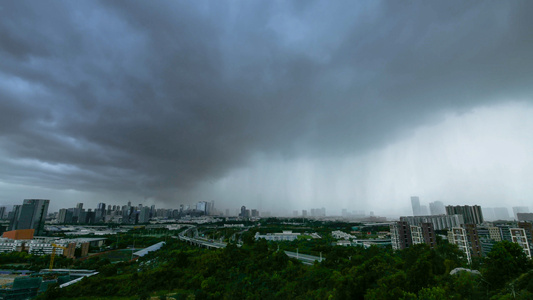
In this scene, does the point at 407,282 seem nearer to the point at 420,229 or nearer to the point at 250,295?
the point at 250,295

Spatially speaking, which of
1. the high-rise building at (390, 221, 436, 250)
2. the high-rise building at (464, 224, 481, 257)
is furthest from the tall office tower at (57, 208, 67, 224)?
the high-rise building at (464, 224, 481, 257)

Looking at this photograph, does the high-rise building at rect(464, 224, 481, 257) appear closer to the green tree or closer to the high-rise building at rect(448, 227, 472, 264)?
the high-rise building at rect(448, 227, 472, 264)

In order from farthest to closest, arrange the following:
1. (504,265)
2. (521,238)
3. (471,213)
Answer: (471,213) < (521,238) < (504,265)

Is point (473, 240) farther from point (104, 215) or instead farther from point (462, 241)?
point (104, 215)

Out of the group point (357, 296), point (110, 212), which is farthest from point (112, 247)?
point (110, 212)

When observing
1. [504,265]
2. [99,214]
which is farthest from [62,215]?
[504,265]

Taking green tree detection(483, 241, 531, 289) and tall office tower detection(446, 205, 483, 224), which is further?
tall office tower detection(446, 205, 483, 224)

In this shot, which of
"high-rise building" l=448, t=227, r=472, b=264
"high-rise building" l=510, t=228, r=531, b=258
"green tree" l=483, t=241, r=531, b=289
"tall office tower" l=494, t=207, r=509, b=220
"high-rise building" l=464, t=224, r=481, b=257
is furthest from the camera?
"tall office tower" l=494, t=207, r=509, b=220

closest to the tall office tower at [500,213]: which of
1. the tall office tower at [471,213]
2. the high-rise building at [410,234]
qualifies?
the tall office tower at [471,213]

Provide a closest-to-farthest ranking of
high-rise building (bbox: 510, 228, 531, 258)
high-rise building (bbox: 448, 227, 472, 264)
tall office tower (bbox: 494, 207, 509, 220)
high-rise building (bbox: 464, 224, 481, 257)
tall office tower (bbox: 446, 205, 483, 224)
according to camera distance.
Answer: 1. high-rise building (bbox: 510, 228, 531, 258)
2. high-rise building (bbox: 448, 227, 472, 264)
3. high-rise building (bbox: 464, 224, 481, 257)
4. tall office tower (bbox: 446, 205, 483, 224)
5. tall office tower (bbox: 494, 207, 509, 220)
